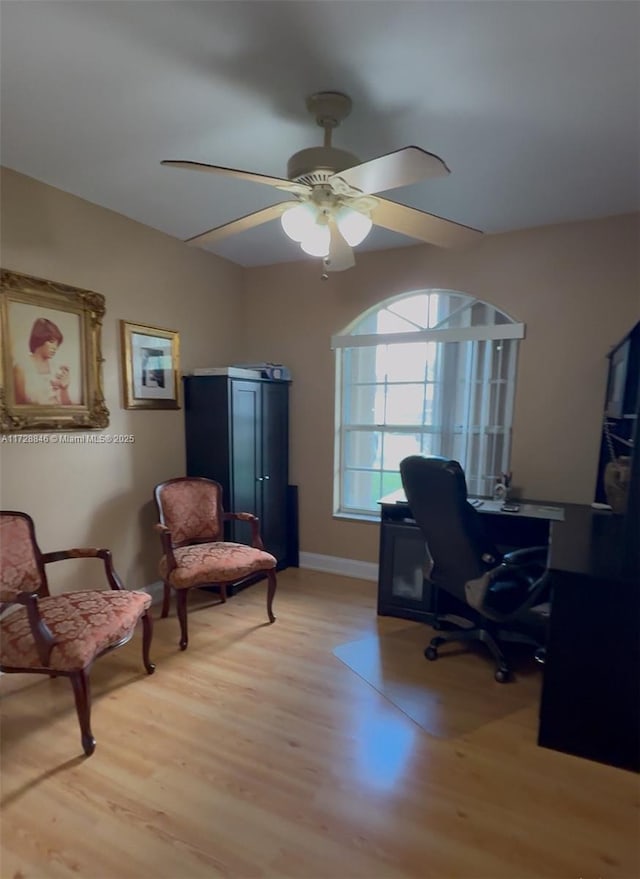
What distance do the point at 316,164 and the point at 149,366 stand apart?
1.92 m

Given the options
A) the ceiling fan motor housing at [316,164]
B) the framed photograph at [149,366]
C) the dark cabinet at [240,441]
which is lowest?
the dark cabinet at [240,441]

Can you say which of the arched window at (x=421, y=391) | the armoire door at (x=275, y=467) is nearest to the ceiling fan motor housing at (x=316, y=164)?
the arched window at (x=421, y=391)

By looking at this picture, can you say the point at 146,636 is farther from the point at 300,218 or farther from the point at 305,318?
the point at 305,318

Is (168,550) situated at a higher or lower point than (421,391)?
lower

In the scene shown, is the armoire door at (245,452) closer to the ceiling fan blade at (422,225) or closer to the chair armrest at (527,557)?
the ceiling fan blade at (422,225)

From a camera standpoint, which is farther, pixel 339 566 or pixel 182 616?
pixel 339 566

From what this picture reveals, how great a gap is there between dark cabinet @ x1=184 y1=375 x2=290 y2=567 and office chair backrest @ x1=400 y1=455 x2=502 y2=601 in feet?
4.68

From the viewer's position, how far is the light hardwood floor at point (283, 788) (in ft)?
4.53

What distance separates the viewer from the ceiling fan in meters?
1.46

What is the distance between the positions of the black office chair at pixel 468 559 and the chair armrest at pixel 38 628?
1.71 m

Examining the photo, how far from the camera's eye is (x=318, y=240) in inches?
72.4

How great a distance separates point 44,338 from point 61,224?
652mm

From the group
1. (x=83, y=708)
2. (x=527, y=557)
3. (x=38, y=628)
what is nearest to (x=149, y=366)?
(x=38, y=628)

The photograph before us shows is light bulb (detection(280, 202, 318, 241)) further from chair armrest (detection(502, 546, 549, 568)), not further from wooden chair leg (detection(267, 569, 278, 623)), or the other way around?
wooden chair leg (detection(267, 569, 278, 623))
